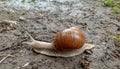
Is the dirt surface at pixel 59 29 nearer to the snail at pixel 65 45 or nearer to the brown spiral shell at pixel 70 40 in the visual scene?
the snail at pixel 65 45

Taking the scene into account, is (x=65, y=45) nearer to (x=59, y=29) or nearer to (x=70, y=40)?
(x=70, y=40)

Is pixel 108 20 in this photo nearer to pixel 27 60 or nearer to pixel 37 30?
pixel 37 30

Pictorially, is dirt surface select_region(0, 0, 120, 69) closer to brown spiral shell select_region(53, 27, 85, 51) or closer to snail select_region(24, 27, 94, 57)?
snail select_region(24, 27, 94, 57)

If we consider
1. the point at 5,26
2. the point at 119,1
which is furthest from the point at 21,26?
the point at 119,1

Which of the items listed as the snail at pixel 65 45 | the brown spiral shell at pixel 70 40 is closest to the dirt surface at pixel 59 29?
the snail at pixel 65 45

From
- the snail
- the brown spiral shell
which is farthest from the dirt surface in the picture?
the brown spiral shell
